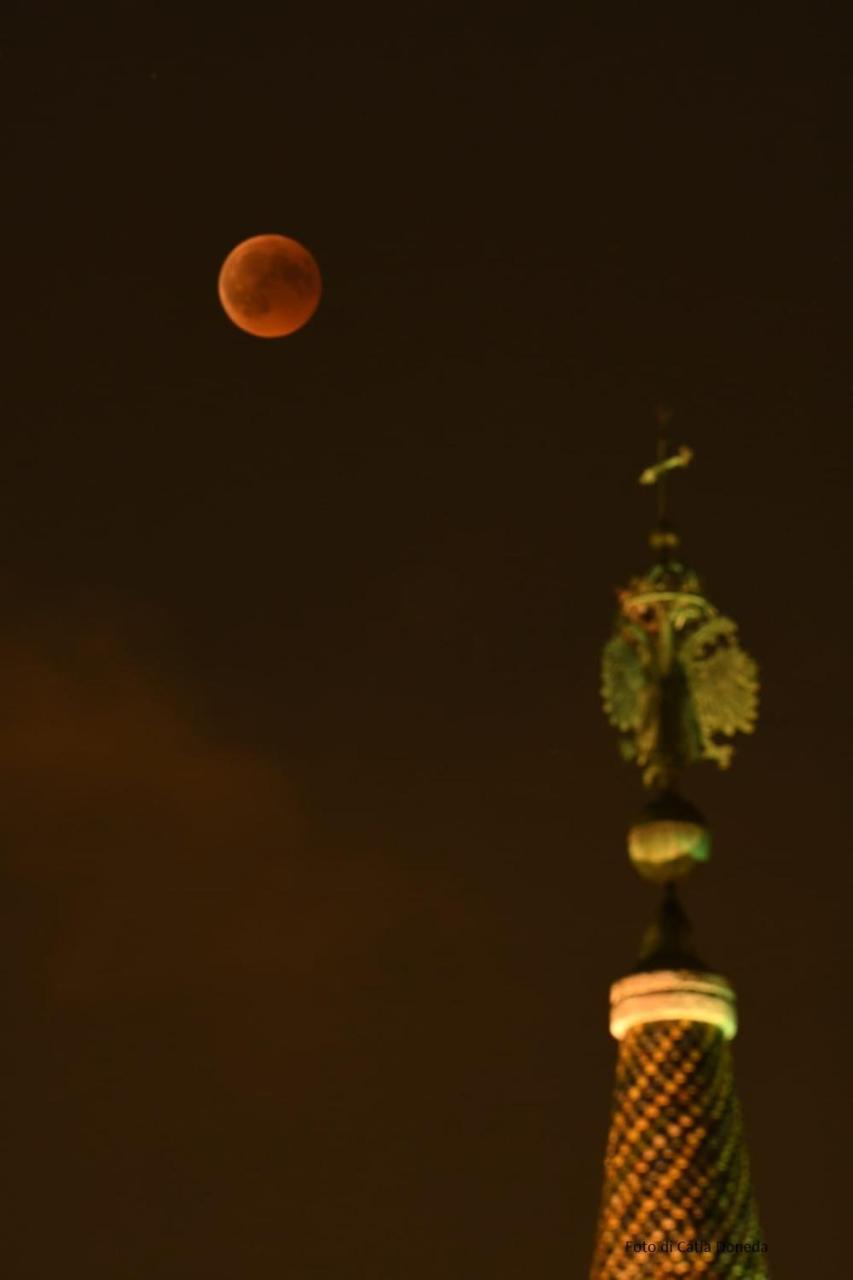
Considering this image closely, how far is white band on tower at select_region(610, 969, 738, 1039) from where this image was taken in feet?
75.2

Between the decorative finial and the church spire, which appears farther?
the decorative finial

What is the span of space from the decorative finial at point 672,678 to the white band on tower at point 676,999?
1.98m

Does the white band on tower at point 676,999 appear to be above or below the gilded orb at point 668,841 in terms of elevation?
below

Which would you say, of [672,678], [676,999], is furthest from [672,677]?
[676,999]

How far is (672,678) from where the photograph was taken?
24.8 m

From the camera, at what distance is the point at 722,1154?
22688mm

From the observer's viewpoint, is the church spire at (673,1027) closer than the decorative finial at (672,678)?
Yes

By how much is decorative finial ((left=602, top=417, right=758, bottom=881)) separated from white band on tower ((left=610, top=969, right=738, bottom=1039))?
1983mm

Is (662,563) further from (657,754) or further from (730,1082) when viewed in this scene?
(730,1082)

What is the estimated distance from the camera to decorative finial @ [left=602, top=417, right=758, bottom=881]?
2461cm

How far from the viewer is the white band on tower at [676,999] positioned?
2292 cm

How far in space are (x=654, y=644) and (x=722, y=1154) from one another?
478cm

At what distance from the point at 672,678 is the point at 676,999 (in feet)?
10.7

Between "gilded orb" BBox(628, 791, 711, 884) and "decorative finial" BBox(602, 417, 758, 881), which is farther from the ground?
"decorative finial" BBox(602, 417, 758, 881)
